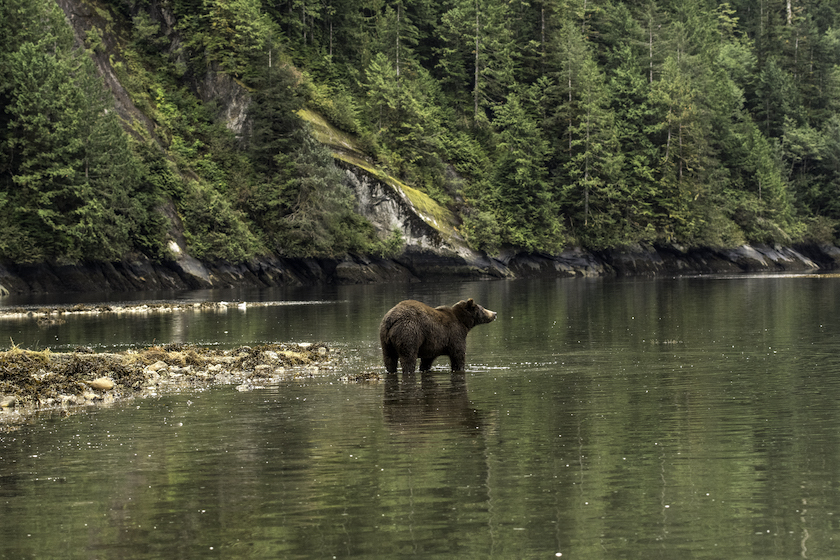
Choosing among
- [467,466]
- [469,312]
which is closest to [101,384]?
[469,312]

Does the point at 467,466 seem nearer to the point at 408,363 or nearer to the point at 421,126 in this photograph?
the point at 408,363

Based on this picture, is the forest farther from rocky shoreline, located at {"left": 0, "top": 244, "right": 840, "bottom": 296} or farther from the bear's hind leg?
the bear's hind leg

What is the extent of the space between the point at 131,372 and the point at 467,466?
1206 cm

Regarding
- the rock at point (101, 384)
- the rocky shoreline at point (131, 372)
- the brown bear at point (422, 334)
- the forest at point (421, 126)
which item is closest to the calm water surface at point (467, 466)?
the brown bear at point (422, 334)

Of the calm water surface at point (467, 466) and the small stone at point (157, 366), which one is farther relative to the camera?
the small stone at point (157, 366)

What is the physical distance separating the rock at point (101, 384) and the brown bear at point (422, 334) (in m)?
5.99

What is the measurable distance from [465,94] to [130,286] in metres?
52.0

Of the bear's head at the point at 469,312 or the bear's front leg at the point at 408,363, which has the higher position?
the bear's head at the point at 469,312

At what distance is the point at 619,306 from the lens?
46.7 m

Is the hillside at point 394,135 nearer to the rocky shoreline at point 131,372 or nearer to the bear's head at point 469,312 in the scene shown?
the rocky shoreline at point 131,372

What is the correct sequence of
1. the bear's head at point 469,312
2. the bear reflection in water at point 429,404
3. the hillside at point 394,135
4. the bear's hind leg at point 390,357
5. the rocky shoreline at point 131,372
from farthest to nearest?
the hillside at point 394,135 < the bear's head at point 469,312 < the bear's hind leg at point 390,357 < the rocky shoreline at point 131,372 < the bear reflection in water at point 429,404

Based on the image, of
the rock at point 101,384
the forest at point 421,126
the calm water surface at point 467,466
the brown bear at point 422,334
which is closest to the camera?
the calm water surface at point 467,466

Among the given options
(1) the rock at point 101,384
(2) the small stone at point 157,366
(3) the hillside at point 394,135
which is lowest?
(1) the rock at point 101,384

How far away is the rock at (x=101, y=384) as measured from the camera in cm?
2053
